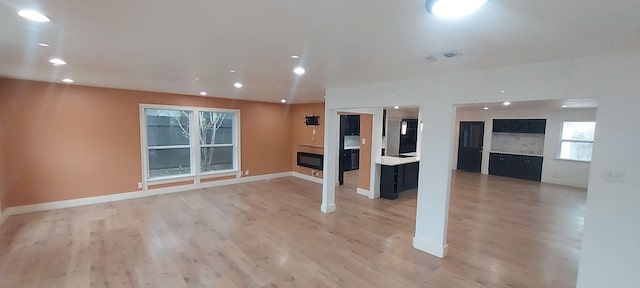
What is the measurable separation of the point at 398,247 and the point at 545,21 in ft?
9.43

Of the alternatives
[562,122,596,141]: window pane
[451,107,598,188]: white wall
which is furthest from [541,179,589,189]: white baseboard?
[562,122,596,141]: window pane

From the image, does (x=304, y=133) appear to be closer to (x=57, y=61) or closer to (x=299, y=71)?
(x=299, y=71)

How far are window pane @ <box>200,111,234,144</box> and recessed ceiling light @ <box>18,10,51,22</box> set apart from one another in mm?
4917

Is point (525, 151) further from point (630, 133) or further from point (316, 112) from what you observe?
point (630, 133)

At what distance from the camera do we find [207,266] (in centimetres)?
301

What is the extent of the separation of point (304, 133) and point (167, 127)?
341cm

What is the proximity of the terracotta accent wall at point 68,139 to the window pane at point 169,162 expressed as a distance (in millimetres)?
365

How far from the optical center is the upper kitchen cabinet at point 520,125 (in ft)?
26.1

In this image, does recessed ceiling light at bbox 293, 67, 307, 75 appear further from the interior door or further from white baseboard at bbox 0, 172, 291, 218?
the interior door

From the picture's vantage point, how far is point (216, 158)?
275 inches

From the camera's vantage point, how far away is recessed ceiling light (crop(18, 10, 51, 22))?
64.1 inches

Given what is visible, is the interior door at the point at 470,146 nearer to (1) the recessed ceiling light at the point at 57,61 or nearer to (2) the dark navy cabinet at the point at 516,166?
(2) the dark navy cabinet at the point at 516,166

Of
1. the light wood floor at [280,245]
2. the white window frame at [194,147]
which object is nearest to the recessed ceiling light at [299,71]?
the light wood floor at [280,245]

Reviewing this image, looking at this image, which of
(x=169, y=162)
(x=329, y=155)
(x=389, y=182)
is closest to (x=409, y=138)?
(x=389, y=182)
